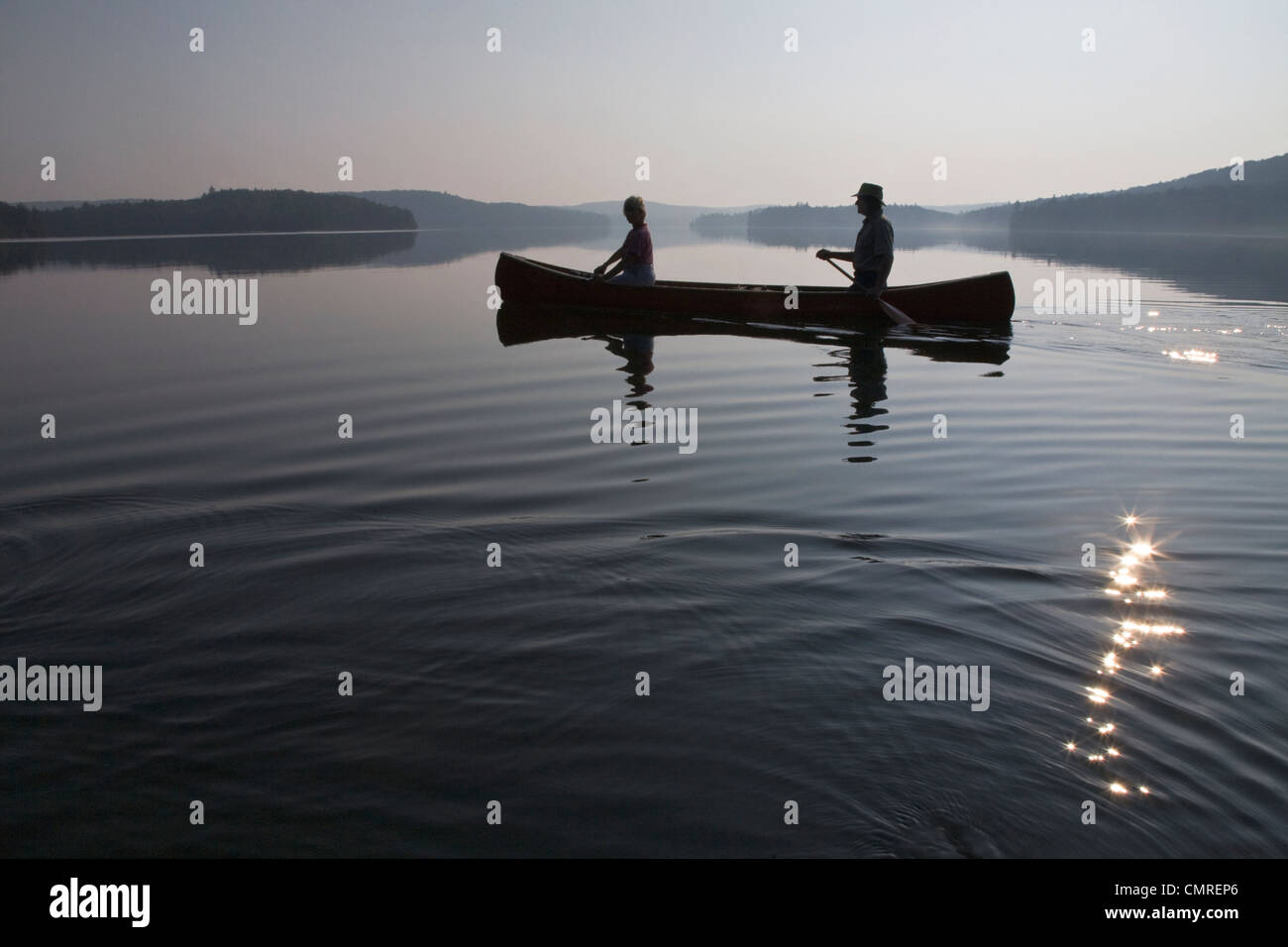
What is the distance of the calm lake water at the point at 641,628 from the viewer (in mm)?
3885

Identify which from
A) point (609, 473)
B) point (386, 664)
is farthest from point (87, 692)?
point (609, 473)

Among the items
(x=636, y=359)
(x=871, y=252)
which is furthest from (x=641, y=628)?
(x=871, y=252)

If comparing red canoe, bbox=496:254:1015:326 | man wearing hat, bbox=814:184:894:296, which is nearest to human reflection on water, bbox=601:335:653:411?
red canoe, bbox=496:254:1015:326

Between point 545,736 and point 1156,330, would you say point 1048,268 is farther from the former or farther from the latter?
point 545,736

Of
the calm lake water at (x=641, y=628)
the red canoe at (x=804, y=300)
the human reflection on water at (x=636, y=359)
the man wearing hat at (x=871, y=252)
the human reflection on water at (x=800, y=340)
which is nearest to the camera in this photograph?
the calm lake water at (x=641, y=628)

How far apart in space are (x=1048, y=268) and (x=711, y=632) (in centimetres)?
5445

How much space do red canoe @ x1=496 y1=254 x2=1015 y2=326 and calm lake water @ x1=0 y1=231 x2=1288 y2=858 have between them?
7778 mm

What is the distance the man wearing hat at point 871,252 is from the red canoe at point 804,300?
357 millimetres

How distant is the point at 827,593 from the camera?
611 cm

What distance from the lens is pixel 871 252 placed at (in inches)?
766

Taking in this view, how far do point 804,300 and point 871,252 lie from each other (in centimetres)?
169

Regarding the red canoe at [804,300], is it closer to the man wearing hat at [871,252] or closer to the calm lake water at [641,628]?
the man wearing hat at [871,252]

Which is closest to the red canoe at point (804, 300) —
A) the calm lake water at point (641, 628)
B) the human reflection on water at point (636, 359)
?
the human reflection on water at point (636, 359)

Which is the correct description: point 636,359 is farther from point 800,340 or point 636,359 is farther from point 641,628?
point 641,628
